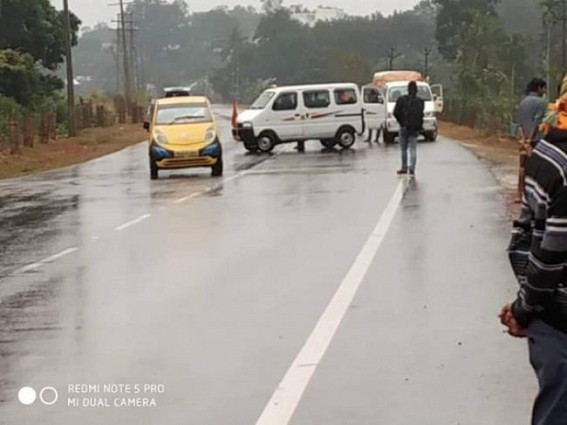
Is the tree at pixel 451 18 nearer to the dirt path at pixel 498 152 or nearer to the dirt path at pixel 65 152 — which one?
the dirt path at pixel 498 152

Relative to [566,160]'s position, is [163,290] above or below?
below

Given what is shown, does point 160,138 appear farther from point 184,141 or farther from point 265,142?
point 265,142

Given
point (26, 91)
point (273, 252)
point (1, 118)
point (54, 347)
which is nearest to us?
point (54, 347)

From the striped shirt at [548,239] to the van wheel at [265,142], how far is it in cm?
3129

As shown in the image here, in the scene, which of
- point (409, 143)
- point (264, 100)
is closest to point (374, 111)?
point (264, 100)

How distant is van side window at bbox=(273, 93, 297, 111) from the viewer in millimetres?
35844

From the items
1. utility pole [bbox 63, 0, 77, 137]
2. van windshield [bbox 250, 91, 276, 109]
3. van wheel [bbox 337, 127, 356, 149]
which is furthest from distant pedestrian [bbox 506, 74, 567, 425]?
utility pole [bbox 63, 0, 77, 137]

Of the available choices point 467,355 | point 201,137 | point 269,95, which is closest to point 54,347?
point 467,355

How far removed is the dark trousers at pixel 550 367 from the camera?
426 cm

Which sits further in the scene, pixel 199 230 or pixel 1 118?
pixel 1 118

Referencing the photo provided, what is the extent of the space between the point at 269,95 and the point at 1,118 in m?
11.4

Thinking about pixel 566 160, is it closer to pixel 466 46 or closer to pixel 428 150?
pixel 428 150

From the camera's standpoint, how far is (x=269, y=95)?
119 ft

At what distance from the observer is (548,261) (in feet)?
13.8
